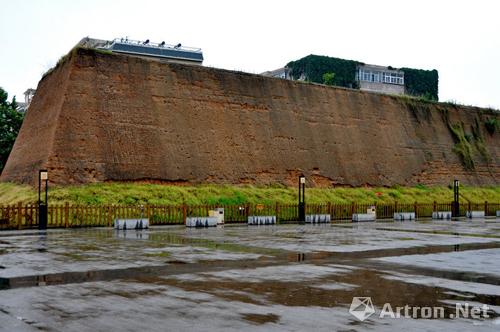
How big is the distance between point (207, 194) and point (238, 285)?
26628 millimetres

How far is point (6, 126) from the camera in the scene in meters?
49.0

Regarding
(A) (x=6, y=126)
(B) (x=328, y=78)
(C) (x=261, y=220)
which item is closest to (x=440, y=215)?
(C) (x=261, y=220)

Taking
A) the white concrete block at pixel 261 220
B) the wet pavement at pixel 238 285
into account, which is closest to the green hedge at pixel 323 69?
the white concrete block at pixel 261 220

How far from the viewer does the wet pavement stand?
23.0ft

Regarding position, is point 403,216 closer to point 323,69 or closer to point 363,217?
point 363,217

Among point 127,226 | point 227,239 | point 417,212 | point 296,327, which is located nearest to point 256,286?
point 296,327

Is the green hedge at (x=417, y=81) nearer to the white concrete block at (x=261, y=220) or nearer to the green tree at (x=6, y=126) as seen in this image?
the green tree at (x=6, y=126)

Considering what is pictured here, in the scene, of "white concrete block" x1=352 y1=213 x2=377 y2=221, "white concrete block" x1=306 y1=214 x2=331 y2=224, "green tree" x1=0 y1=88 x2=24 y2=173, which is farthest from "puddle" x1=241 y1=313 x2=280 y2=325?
"green tree" x1=0 y1=88 x2=24 y2=173

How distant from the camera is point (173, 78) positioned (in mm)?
39812

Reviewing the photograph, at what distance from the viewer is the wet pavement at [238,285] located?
7.01m

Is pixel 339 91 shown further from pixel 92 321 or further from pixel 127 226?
pixel 92 321

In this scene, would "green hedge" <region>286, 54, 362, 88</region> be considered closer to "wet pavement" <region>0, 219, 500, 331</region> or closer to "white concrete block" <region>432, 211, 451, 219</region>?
"white concrete block" <region>432, 211, 451, 219</region>

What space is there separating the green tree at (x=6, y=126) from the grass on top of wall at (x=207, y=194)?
37.6ft

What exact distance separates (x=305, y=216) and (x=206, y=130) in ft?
37.3
